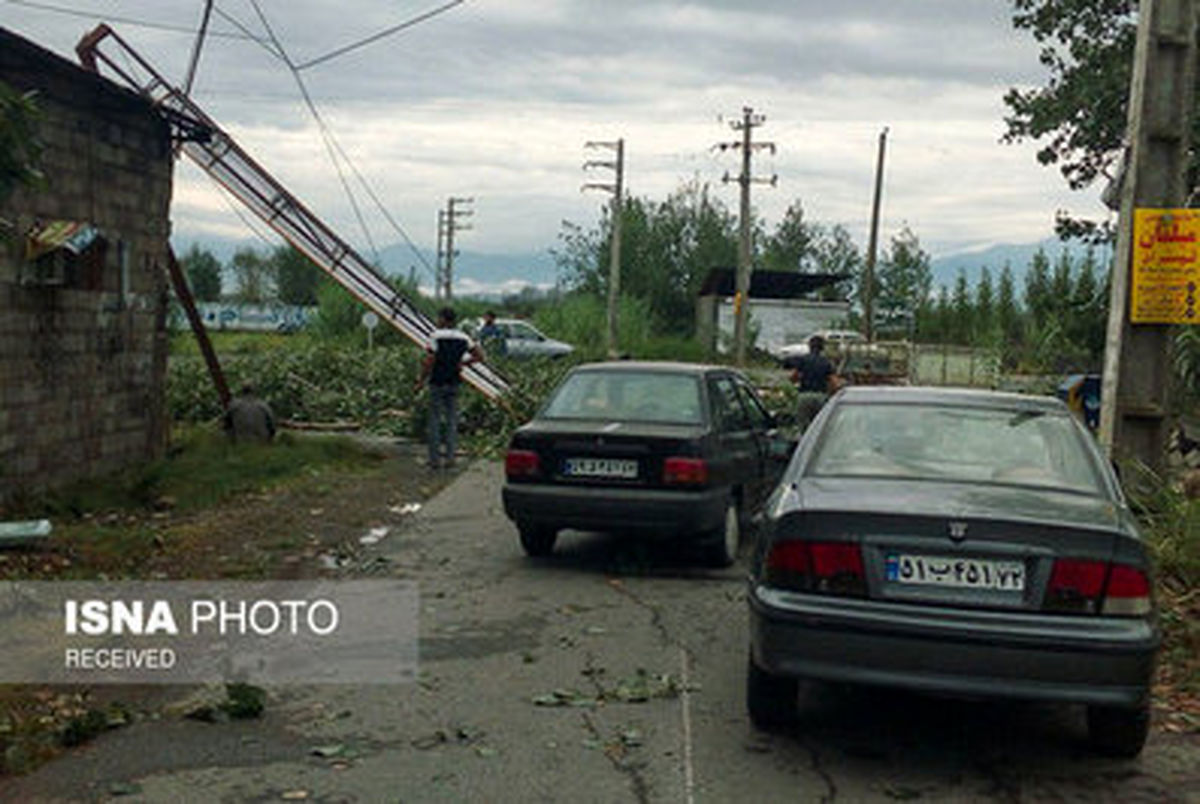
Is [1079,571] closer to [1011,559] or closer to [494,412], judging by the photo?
[1011,559]

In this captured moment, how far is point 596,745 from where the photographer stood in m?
5.37

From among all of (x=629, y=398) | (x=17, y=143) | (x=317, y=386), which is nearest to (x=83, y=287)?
(x=629, y=398)

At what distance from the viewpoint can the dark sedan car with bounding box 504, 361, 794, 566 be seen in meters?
9.00

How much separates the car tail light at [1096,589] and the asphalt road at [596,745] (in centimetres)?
75

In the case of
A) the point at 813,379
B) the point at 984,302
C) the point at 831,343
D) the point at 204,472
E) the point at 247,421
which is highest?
the point at 984,302

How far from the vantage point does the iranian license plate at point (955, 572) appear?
16.0 feet

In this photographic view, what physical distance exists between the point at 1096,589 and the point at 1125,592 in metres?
0.11

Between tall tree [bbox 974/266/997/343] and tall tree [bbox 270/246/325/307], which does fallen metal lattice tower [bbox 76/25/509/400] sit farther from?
tall tree [bbox 270/246/325/307]

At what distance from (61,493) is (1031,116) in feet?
61.3

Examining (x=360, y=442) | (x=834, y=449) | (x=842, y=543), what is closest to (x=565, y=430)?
(x=834, y=449)

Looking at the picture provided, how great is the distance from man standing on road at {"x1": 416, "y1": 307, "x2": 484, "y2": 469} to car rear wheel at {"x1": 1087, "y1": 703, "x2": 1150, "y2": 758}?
34.9ft

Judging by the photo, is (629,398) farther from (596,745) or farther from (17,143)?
(17,143)

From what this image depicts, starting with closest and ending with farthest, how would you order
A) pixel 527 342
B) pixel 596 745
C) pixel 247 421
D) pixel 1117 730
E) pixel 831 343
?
pixel 1117 730 < pixel 596 745 < pixel 247 421 < pixel 831 343 < pixel 527 342

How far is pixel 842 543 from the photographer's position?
5008 mm
